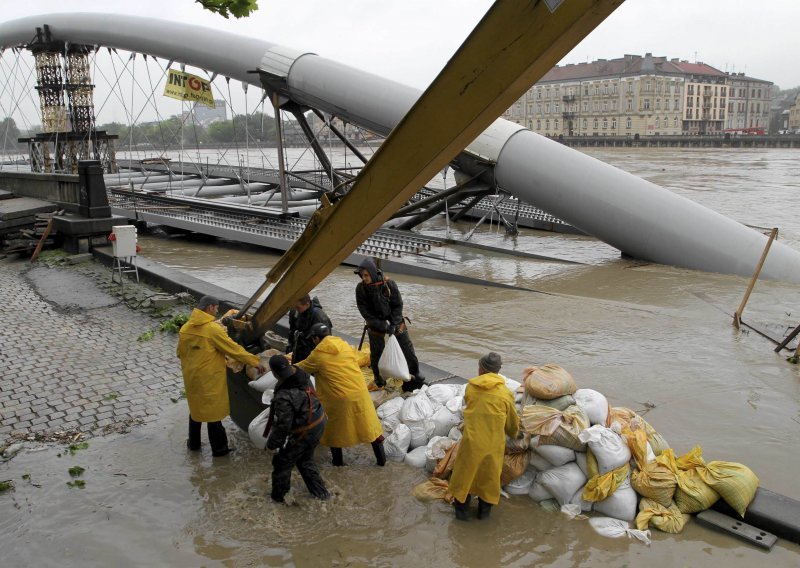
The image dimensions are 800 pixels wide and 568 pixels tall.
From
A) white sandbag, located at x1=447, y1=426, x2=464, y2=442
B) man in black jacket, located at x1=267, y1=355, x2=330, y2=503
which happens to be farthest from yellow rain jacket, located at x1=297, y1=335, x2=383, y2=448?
white sandbag, located at x1=447, y1=426, x2=464, y2=442

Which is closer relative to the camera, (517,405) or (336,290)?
(517,405)

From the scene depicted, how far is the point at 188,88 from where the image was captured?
62.5 feet

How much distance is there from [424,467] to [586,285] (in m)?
7.53

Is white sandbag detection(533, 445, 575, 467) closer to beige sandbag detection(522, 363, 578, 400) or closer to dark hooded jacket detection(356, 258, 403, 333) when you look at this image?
beige sandbag detection(522, 363, 578, 400)

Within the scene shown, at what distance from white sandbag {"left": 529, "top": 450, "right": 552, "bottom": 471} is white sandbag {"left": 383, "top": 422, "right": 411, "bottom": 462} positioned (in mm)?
1023

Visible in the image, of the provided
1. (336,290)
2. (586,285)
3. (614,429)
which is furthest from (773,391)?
(336,290)

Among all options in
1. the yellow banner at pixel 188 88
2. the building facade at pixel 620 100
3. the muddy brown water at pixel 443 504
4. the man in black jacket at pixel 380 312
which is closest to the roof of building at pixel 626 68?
the building facade at pixel 620 100

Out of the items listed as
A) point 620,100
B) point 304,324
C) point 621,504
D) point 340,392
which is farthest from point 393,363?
point 620,100

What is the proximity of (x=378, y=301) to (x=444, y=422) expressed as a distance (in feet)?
3.93

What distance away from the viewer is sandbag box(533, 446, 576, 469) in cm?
443

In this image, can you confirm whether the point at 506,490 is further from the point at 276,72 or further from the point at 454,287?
the point at 276,72

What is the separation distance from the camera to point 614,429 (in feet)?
15.1

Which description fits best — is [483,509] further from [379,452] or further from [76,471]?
[76,471]

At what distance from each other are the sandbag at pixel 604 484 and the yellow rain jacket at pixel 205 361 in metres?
2.66
